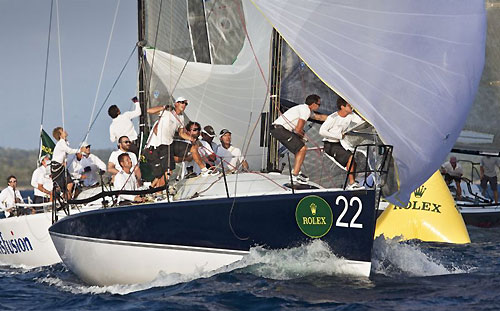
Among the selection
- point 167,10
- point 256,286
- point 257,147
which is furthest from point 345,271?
point 167,10

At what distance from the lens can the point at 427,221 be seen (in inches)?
539

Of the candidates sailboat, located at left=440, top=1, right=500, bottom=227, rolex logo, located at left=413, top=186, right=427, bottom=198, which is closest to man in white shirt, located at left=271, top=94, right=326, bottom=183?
rolex logo, located at left=413, top=186, right=427, bottom=198

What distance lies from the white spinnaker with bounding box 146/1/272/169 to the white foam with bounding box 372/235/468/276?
247cm

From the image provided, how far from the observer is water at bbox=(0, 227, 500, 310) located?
7.70 metres

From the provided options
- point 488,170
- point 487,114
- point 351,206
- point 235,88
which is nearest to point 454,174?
point 488,170

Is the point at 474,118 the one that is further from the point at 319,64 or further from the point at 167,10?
the point at 319,64

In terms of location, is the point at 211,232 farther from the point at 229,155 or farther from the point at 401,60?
the point at 229,155

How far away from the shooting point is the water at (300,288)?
7.70 m

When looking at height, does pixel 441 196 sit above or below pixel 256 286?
above

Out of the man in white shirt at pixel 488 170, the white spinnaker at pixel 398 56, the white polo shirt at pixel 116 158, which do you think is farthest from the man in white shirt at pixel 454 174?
the white spinnaker at pixel 398 56

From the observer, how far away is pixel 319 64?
8.34 metres

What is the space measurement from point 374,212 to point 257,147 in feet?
12.1

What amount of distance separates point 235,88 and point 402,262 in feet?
12.8

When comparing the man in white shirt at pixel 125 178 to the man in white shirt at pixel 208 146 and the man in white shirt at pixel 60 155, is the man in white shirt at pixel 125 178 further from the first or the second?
the man in white shirt at pixel 60 155
